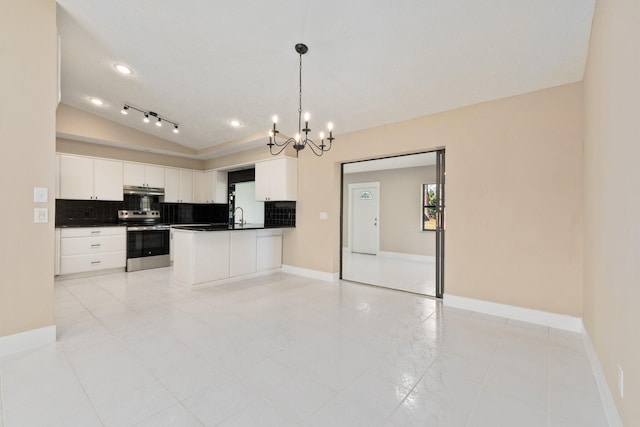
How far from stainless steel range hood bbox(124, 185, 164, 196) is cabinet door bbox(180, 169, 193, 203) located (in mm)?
456

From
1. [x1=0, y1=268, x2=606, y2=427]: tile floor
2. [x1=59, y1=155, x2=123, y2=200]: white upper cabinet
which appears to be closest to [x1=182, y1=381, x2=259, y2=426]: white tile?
[x1=0, y1=268, x2=606, y2=427]: tile floor

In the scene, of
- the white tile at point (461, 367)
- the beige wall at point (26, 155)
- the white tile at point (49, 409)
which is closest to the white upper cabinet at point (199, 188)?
the beige wall at point (26, 155)

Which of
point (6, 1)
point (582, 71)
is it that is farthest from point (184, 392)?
point (582, 71)

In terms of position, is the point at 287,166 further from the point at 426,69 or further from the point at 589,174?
the point at 589,174

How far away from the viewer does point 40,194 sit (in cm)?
232

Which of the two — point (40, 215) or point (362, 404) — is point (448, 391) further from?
point (40, 215)

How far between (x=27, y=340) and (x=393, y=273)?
483cm

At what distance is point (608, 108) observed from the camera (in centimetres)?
168

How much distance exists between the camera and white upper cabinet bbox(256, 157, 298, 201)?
16.2 ft

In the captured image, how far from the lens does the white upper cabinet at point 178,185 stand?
19.7 ft

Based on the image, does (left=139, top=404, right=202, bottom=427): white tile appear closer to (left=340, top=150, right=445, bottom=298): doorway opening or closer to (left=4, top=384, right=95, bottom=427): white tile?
(left=4, top=384, right=95, bottom=427): white tile

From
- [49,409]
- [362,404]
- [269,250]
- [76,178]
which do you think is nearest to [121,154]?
[76,178]

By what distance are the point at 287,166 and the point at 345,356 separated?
3484 millimetres

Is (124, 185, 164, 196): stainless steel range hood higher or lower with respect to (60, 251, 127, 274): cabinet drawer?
higher
